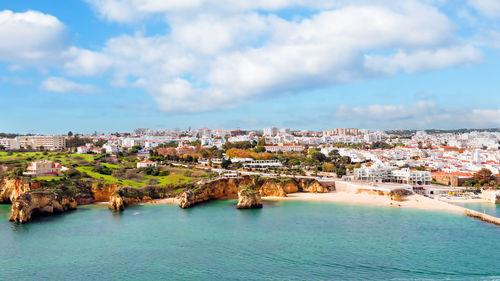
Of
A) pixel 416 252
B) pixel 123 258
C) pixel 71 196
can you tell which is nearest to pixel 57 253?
pixel 123 258

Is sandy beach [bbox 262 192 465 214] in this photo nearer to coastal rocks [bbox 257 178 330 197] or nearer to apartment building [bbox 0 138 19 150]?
coastal rocks [bbox 257 178 330 197]

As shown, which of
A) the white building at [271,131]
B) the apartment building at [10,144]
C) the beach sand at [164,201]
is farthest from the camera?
the white building at [271,131]

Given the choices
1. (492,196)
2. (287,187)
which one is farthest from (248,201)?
(492,196)

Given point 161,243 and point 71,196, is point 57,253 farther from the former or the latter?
point 71,196

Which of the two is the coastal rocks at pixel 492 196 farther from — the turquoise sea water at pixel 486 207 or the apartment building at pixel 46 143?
the apartment building at pixel 46 143

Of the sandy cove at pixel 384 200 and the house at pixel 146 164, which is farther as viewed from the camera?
the house at pixel 146 164

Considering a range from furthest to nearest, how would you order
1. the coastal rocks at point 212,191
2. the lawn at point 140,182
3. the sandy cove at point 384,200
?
the lawn at point 140,182, the coastal rocks at point 212,191, the sandy cove at point 384,200

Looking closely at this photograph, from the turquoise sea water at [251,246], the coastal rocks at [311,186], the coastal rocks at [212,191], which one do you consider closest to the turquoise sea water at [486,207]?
the turquoise sea water at [251,246]

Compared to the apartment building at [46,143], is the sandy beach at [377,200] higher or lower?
lower
